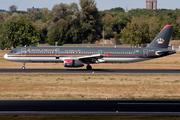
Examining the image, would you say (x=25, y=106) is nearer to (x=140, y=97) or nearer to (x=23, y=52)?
(x=140, y=97)

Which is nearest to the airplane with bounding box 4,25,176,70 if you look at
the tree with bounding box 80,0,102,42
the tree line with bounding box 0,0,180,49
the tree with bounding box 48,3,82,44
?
the tree line with bounding box 0,0,180,49

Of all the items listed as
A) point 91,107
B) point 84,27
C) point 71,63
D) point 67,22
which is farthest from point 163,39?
point 67,22

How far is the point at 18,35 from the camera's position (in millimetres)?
97688

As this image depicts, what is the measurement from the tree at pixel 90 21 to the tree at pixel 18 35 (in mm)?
39891

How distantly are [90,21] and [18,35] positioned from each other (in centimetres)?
5081

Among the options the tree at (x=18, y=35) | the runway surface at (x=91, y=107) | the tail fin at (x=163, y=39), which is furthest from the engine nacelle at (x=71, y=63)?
the tree at (x=18, y=35)

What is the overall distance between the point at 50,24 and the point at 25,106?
12253cm

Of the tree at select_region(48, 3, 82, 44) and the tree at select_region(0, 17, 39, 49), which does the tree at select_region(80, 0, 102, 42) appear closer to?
the tree at select_region(48, 3, 82, 44)

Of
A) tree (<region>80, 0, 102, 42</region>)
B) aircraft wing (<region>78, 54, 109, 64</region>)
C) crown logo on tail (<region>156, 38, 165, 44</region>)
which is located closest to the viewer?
aircraft wing (<region>78, 54, 109, 64</region>)

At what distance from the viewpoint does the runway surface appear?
56.9 ft

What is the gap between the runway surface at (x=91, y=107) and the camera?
56.9 ft

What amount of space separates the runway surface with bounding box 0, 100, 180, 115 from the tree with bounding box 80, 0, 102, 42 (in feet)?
378

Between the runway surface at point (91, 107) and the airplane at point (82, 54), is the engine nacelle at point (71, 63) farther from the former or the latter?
the runway surface at point (91, 107)

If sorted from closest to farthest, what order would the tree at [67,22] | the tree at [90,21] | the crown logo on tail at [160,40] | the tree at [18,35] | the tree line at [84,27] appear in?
the crown logo on tail at [160,40] → the tree at [18,35] → the tree line at [84,27] → the tree at [67,22] → the tree at [90,21]
